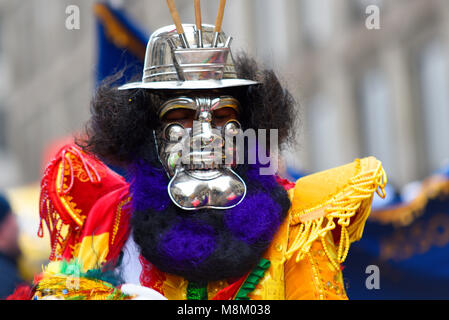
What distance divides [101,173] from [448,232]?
2975 mm

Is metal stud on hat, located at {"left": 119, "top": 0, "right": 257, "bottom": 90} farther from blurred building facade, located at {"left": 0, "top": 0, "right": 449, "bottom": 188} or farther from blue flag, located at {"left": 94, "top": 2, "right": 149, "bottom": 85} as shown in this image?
blurred building facade, located at {"left": 0, "top": 0, "right": 449, "bottom": 188}

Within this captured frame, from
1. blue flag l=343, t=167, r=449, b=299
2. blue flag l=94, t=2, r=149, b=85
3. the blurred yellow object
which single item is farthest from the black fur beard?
the blurred yellow object

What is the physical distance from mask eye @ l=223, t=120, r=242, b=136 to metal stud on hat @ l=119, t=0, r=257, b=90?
0.51 ft

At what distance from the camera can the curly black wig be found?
3.50 metres

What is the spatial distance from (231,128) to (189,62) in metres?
0.32

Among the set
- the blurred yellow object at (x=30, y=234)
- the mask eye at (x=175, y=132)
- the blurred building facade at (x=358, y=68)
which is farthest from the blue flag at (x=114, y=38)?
the mask eye at (x=175, y=132)

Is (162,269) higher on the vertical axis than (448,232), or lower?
higher

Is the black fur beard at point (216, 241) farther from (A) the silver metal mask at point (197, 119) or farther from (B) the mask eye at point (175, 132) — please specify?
(B) the mask eye at point (175, 132)

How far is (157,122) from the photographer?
3443 mm

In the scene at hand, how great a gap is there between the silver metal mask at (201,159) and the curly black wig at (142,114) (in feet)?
0.52

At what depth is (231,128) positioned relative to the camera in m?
3.33

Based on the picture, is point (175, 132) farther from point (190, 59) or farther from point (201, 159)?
point (190, 59)
